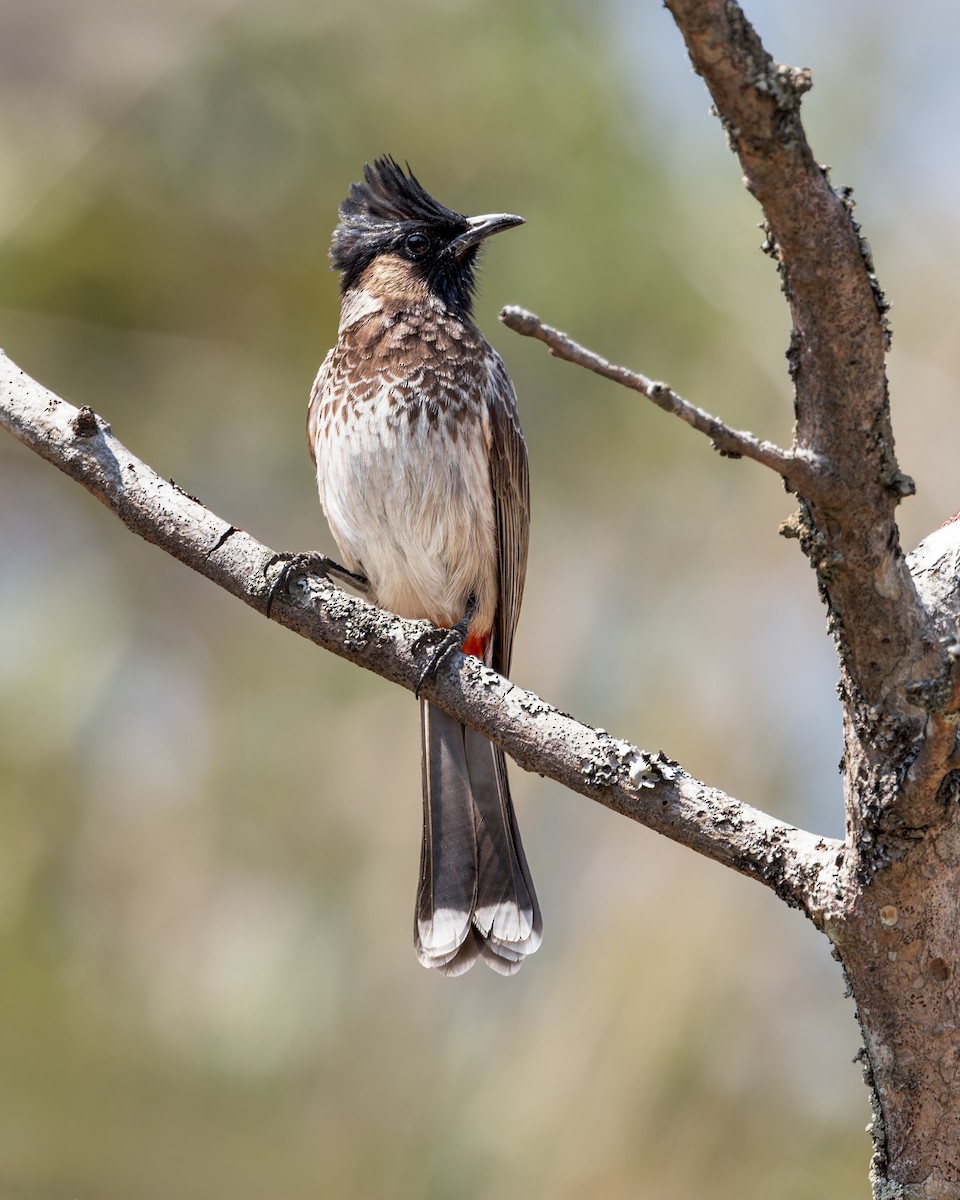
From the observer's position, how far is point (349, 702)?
491cm

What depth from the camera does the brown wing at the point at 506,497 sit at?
3.49 metres

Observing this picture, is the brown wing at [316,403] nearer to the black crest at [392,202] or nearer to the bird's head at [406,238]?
the bird's head at [406,238]

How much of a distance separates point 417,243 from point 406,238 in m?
0.04

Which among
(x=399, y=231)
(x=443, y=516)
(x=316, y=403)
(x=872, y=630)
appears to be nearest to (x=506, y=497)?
(x=443, y=516)

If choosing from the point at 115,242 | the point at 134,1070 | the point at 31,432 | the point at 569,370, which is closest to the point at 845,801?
the point at 31,432

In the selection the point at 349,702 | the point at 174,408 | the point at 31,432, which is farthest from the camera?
the point at 174,408

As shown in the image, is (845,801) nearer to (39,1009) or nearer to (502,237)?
(39,1009)

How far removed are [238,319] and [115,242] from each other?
536 millimetres

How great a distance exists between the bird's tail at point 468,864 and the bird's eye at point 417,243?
1.32m

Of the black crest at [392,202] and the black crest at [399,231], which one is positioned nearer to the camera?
the black crest at [399,231]

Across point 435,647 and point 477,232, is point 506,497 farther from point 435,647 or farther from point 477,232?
point 435,647

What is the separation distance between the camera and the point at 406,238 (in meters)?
3.84

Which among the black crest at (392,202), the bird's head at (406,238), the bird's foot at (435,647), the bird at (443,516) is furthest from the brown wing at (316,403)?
the bird's foot at (435,647)

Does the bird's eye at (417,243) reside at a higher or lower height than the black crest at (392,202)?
lower
